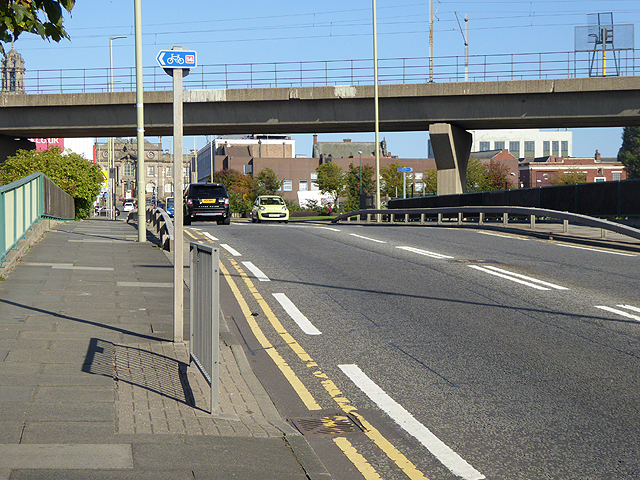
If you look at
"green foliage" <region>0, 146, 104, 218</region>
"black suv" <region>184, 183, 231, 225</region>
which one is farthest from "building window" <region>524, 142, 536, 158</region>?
"black suv" <region>184, 183, 231, 225</region>

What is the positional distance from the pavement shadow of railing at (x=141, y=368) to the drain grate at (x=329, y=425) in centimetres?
89

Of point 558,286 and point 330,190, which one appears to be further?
point 330,190

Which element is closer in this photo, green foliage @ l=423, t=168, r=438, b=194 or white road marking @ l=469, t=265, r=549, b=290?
white road marking @ l=469, t=265, r=549, b=290

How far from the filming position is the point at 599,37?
4469cm

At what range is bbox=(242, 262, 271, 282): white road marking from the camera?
41.4ft

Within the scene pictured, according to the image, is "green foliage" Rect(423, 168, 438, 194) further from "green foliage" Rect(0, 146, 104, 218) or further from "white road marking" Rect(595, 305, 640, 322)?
"white road marking" Rect(595, 305, 640, 322)

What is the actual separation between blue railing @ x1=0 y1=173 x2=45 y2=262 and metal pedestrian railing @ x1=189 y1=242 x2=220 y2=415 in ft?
21.2

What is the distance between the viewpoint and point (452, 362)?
6.91 metres

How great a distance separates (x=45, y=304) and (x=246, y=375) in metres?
3.94

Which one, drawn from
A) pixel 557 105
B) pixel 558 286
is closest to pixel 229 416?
pixel 558 286

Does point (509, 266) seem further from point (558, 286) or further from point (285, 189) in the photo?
point (285, 189)

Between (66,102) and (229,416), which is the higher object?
(66,102)

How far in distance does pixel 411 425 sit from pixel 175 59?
167 inches

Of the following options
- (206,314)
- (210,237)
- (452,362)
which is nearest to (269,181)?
(210,237)
